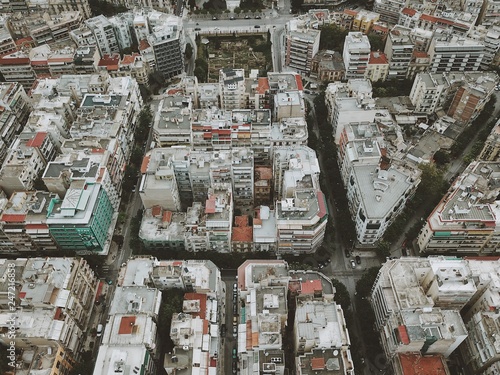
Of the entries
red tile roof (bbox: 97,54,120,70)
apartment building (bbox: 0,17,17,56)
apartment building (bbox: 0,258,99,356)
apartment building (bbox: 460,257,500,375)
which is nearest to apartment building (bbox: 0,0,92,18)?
apartment building (bbox: 0,17,17,56)

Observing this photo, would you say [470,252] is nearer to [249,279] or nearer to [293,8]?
[249,279]

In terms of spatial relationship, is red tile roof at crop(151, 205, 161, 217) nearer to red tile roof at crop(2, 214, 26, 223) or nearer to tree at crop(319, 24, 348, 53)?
red tile roof at crop(2, 214, 26, 223)

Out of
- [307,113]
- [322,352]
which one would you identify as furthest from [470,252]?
[307,113]

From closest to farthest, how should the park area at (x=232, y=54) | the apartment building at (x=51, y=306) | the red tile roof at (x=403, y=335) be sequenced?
1. the red tile roof at (x=403, y=335)
2. the apartment building at (x=51, y=306)
3. the park area at (x=232, y=54)

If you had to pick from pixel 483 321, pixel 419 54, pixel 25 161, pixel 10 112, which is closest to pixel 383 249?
pixel 483 321

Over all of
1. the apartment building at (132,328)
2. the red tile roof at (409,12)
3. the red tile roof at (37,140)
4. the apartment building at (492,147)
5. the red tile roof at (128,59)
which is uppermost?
the red tile roof at (409,12)

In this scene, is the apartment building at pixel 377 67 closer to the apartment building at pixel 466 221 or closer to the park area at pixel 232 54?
the park area at pixel 232 54

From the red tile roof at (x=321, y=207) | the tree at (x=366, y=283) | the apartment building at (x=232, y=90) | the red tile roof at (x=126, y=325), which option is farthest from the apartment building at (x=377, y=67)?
the red tile roof at (x=126, y=325)
